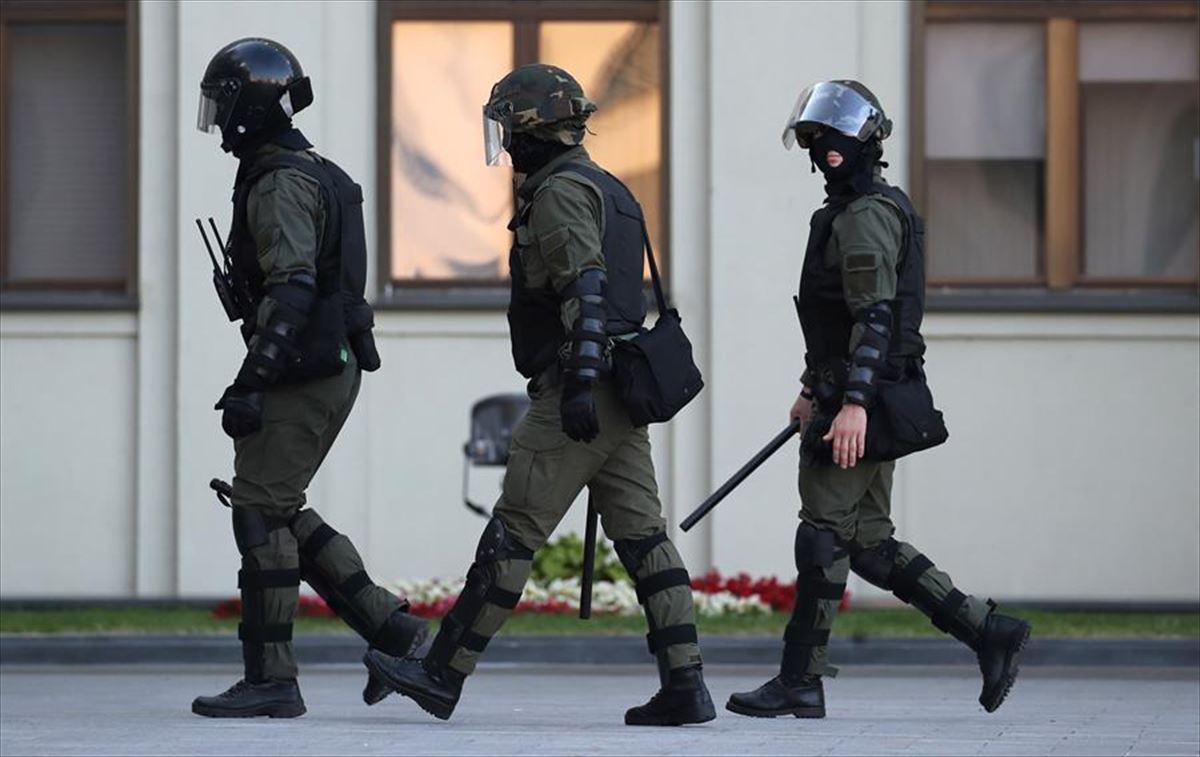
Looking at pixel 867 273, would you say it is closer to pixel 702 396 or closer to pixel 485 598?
pixel 485 598

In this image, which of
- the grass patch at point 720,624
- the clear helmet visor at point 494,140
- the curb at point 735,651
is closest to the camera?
the clear helmet visor at point 494,140

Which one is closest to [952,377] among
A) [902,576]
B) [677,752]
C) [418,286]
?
[418,286]

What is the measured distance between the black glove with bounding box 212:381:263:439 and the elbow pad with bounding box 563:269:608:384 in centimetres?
101

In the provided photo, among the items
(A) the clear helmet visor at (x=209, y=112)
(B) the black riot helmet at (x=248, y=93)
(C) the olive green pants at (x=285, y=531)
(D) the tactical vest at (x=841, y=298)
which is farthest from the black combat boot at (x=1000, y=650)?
(A) the clear helmet visor at (x=209, y=112)

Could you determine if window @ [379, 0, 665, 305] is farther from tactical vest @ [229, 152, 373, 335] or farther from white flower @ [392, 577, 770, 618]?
tactical vest @ [229, 152, 373, 335]

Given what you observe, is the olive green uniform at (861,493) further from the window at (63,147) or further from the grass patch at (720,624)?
the window at (63,147)

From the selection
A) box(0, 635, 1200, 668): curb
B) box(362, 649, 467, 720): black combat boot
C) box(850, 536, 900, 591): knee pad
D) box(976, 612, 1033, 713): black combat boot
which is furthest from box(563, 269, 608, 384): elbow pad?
box(0, 635, 1200, 668): curb

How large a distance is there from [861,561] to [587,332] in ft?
4.95

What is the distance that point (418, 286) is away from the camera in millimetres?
15922

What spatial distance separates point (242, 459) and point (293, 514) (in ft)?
0.76

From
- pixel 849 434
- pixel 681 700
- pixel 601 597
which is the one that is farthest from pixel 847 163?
pixel 601 597

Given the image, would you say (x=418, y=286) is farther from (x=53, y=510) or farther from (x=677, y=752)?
(x=677, y=752)

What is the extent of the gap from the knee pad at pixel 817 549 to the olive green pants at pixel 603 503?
61cm

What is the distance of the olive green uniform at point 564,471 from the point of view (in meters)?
8.34
